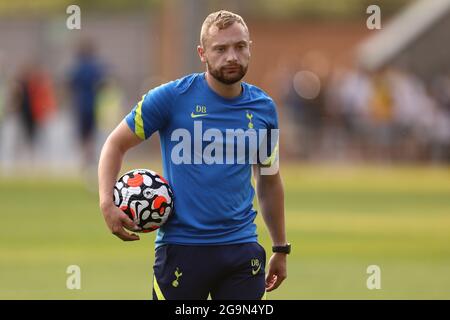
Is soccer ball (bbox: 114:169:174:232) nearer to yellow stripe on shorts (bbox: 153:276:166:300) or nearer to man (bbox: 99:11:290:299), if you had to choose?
man (bbox: 99:11:290:299)

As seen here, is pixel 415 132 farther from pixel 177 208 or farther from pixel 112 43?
pixel 177 208

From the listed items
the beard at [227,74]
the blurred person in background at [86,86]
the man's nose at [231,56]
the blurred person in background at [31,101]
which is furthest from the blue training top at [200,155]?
the blurred person in background at [31,101]

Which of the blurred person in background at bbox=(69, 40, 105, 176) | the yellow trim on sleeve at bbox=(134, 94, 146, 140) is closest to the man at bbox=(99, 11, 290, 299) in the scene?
the yellow trim on sleeve at bbox=(134, 94, 146, 140)

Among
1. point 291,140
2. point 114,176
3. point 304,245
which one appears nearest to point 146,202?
point 114,176

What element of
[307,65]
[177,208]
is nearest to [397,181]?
[307,65]

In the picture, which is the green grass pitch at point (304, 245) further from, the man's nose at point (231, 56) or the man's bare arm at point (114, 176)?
the man's nose at point (231, 56)

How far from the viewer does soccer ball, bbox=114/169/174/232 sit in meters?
7.80

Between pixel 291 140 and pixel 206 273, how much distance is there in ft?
101

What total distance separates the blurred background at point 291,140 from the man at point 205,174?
396 centimetres

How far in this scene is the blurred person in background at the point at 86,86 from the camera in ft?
78.3

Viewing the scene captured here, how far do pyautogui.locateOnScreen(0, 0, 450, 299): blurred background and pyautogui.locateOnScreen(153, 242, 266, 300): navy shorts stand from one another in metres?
3.94

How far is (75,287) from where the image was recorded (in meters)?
12.3

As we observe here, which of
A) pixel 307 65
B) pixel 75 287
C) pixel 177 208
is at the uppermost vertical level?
pixel 307 65

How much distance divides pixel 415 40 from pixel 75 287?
31.7 metres
